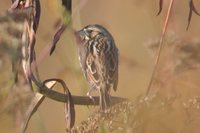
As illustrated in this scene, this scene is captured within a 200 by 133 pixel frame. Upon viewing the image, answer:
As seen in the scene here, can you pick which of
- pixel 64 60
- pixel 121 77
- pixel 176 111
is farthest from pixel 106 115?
pixel 121 77

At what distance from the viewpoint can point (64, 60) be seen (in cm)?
262

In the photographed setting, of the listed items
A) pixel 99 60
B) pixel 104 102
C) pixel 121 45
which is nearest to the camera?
pixel 104 102

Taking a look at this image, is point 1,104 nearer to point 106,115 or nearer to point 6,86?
point 6,86

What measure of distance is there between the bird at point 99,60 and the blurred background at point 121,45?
0.09 metres

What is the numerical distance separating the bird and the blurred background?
3.6 inches

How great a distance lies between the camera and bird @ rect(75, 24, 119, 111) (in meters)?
4.14

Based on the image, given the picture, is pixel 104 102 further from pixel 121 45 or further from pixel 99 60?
pixel 121 45

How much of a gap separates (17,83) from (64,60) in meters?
0.42

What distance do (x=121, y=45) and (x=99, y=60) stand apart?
5.39ft

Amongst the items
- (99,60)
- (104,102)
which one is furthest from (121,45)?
(104,102)

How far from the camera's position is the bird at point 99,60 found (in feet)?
13.6

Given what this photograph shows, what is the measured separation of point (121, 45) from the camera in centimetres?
608

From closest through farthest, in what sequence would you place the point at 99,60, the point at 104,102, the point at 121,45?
the point at 104,102 < the point at 99,60 < the point at 121,45

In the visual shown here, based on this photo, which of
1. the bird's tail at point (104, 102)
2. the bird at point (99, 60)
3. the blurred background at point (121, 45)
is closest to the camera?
the bird's tail at point (104, 102)
